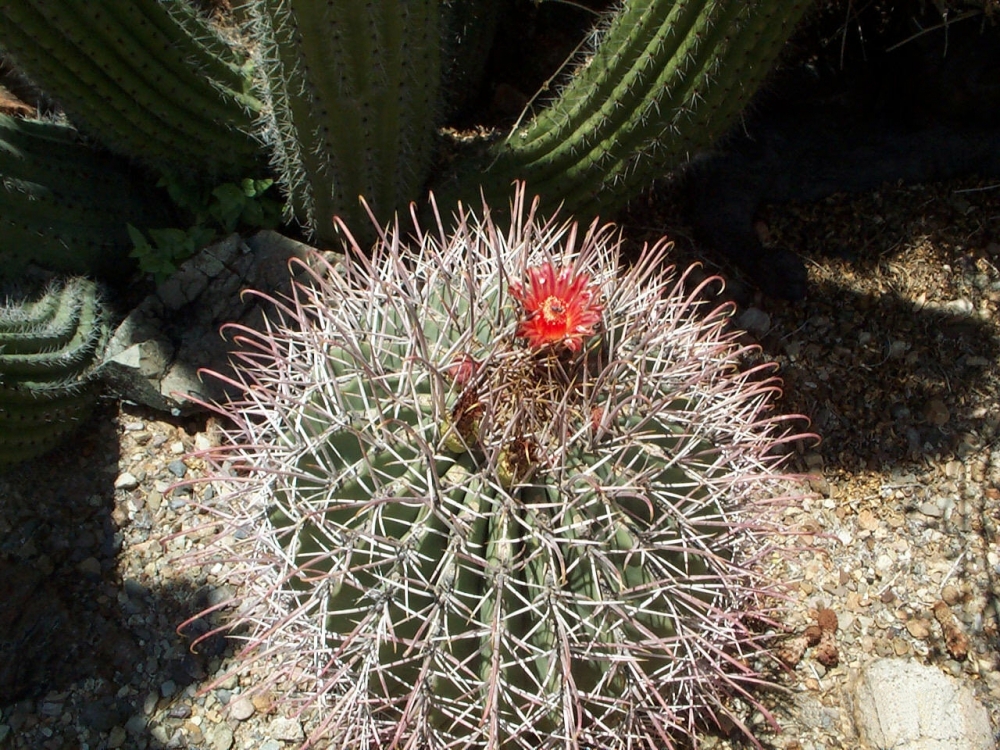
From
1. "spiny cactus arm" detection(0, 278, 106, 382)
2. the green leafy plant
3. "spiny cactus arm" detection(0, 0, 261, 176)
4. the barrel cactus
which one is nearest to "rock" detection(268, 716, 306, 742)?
the barrel cactus

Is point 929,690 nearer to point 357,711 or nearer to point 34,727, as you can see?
point 357,711

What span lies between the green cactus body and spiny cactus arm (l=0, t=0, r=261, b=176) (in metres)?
0.56

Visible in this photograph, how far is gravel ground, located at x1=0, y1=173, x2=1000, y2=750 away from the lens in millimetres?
2223

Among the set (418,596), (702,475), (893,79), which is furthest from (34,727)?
(893,79)

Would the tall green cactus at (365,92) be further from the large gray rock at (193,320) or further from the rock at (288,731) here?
the rock at (288,731)

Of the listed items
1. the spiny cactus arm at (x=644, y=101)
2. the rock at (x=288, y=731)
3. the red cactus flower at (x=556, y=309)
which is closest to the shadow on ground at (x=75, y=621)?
the rock at (x=288, y=731)

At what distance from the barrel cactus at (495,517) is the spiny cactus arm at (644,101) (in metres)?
0.96

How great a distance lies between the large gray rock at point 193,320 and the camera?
8.70ft

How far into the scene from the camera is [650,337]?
163 cm

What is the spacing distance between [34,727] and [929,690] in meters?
2.39

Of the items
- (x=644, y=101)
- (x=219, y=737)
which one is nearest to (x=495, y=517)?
(x=219, y=737)

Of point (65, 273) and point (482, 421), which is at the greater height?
point (482, 421)

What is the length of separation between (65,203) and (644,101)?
1.90 m

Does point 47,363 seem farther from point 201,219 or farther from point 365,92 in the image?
point 365,92
